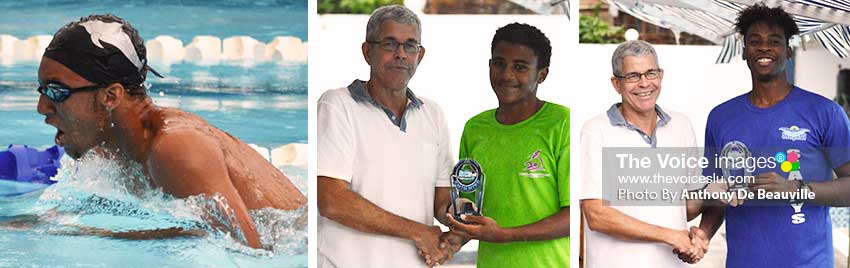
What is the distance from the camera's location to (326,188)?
658cm

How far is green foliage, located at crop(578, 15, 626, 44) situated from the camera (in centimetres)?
658

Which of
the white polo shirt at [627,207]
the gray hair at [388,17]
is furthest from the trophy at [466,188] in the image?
the gray hair at [388,17]

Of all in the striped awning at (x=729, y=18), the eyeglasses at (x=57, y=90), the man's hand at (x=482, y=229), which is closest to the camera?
the eyeglasses at (x=57, y=90)

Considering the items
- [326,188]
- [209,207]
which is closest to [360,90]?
[326,188]

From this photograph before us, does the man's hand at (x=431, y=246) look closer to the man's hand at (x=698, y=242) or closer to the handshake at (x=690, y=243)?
the handshake at (x=690, y=243)

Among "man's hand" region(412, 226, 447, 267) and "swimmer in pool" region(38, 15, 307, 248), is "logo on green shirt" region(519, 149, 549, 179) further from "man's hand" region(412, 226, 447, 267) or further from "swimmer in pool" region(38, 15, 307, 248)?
"swimmer in pool" region(38, 15, 307, 248)

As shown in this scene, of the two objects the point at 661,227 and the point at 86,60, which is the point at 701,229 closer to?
the point at 661,227

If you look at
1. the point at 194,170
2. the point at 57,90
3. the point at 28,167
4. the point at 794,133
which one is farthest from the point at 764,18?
the point at 28,167

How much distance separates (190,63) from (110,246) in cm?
107

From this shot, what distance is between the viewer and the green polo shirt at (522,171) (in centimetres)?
660

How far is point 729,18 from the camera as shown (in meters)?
6.54

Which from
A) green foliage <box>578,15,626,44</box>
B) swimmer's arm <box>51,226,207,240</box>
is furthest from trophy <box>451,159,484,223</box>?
swimmer's arm <box>51,226,207,240</box>

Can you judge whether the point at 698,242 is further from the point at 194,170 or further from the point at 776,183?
the point at 194,170

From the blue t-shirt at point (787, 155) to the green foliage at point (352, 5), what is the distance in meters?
1.92
